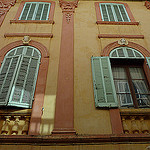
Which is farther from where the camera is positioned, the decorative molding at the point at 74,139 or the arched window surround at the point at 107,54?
the arched window surround at the point at 107,54

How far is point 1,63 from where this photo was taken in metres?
5.88

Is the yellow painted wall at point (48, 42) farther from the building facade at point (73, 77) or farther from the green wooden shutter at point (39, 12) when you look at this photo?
the green wooden shutter at point (39, 12)

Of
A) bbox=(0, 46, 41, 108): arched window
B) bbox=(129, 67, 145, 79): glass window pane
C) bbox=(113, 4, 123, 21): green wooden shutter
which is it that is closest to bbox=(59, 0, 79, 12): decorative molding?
bbox=(113, 4, 123, 21): green wooden shutter

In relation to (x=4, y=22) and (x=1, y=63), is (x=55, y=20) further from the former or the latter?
(x=1, y=63)

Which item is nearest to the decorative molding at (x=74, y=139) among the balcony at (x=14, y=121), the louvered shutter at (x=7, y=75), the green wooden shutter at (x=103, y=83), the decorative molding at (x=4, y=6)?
the balcony at (x=14, y=121)

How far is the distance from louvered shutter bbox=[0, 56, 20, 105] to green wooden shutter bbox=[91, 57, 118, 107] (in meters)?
2.31

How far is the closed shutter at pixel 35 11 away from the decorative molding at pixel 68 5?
634 mm

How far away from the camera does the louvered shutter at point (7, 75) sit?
4840mm

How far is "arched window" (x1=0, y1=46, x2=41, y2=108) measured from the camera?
4.82m

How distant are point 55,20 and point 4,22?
2.05 meters

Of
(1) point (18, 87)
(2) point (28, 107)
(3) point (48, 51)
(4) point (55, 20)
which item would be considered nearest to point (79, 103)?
(2) point (28, 107)

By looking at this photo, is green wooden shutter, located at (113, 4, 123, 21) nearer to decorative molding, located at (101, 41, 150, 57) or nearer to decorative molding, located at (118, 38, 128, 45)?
decorative molding, located at (118, 38, 128, 45)

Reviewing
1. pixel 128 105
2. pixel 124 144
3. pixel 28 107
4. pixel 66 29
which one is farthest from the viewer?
pixel 66 29

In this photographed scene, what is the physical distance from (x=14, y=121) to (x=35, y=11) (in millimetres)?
5367
